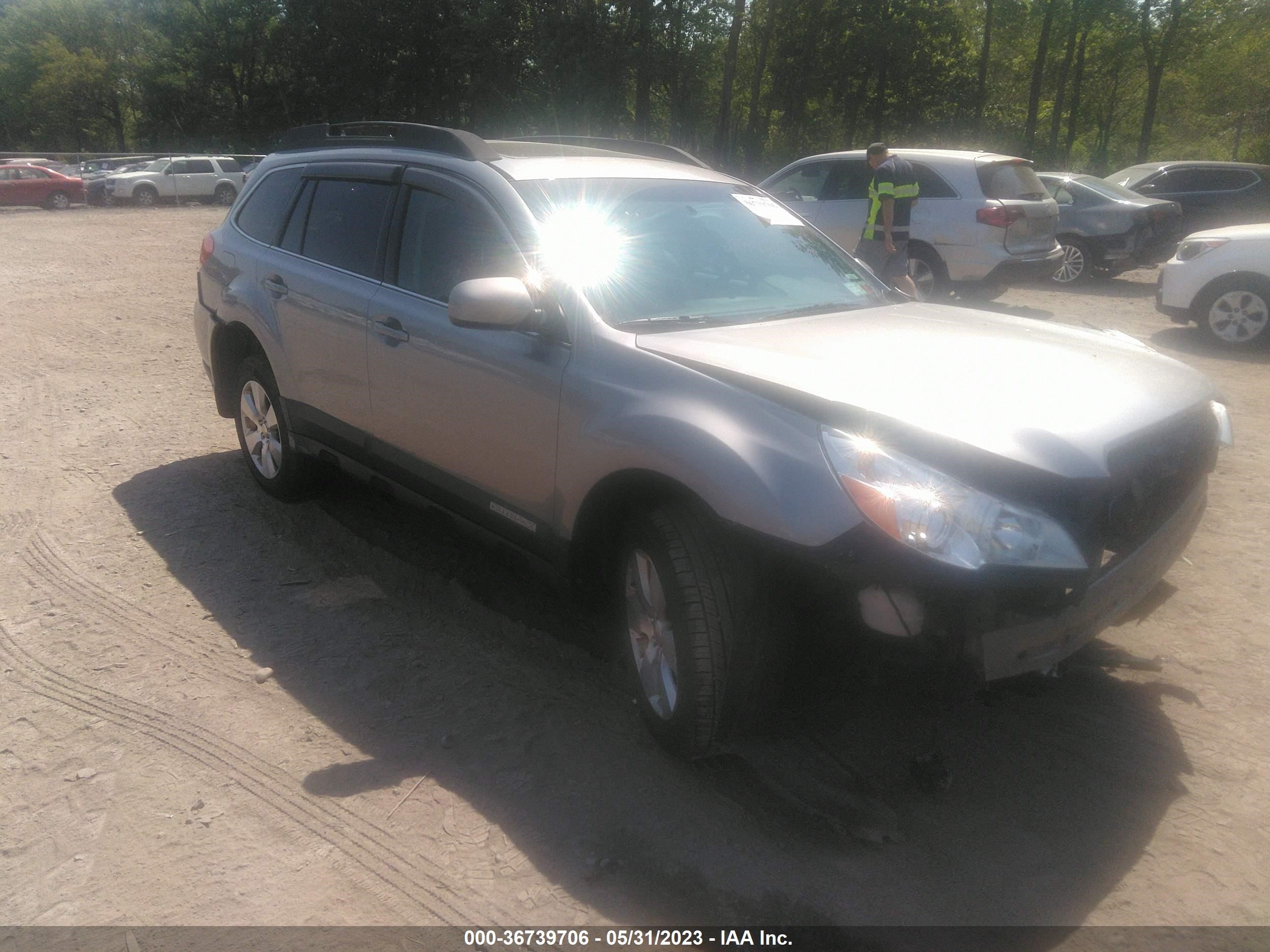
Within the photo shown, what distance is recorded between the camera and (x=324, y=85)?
47625mm

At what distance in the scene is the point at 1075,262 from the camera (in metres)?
13.7

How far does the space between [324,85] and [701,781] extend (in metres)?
50.8

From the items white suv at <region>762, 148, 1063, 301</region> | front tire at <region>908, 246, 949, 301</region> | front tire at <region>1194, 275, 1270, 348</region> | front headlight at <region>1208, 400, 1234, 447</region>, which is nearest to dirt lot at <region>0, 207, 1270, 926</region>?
front headlight at <region>1208, 400, 1234, 447</region>

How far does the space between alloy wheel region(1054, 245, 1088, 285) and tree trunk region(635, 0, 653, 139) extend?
23666 mm

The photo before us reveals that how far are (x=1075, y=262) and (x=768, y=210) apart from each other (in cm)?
1087

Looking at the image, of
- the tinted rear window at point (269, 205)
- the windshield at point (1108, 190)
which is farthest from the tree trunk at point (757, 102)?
the tinted rear window at point (269, 205)

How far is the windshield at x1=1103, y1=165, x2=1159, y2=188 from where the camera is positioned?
15664 millimetres

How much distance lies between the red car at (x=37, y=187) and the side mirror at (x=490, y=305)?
3288 centimetres

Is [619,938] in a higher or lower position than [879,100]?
lower

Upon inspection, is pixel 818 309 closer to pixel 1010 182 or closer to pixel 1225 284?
pixel 1225 284

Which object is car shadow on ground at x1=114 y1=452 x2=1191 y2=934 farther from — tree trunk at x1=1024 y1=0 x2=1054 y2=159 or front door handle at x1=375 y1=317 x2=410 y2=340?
tree trunk at x1=1024 y1=0 x2=1054 y2=159

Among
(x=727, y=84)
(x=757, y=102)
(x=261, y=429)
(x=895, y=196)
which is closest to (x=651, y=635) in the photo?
(x=261, y=429)

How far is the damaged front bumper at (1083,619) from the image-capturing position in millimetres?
2535

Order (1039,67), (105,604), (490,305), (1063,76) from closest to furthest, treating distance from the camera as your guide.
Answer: (490,305)
(105,604)
(1039,67)
(1063,76)
